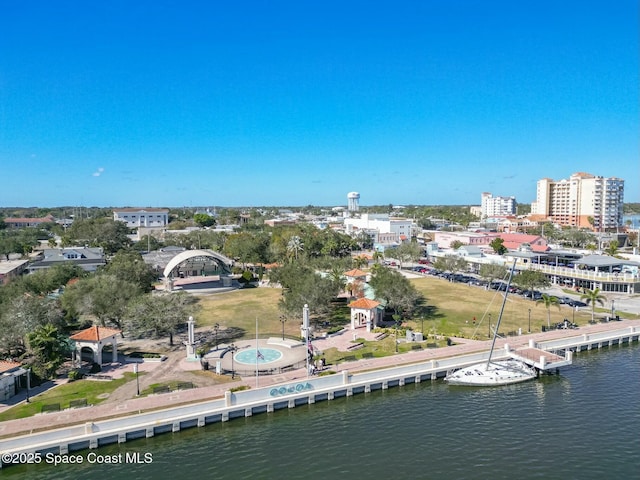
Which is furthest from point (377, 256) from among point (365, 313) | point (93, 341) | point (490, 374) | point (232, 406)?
point (232, 406)

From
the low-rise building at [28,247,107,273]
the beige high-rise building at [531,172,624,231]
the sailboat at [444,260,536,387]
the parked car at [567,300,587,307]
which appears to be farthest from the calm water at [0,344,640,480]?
the beige high-rise building at [531,172,624,231]

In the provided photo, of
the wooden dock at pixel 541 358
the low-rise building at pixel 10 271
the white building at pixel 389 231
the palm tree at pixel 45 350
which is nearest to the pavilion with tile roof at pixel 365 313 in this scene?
the wooden dock at pixel 541 358

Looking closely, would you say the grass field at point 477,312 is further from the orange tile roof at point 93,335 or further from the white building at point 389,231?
the white building at point 389,231

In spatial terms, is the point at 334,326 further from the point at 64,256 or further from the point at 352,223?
the point at 352,223

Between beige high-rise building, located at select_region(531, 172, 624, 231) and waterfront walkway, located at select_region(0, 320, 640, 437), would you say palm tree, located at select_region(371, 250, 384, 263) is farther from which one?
beige high-rise building, located at select_region(531, 172, 624, 231)

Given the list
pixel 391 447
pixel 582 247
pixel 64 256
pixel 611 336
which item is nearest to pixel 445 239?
pixel 582 247
